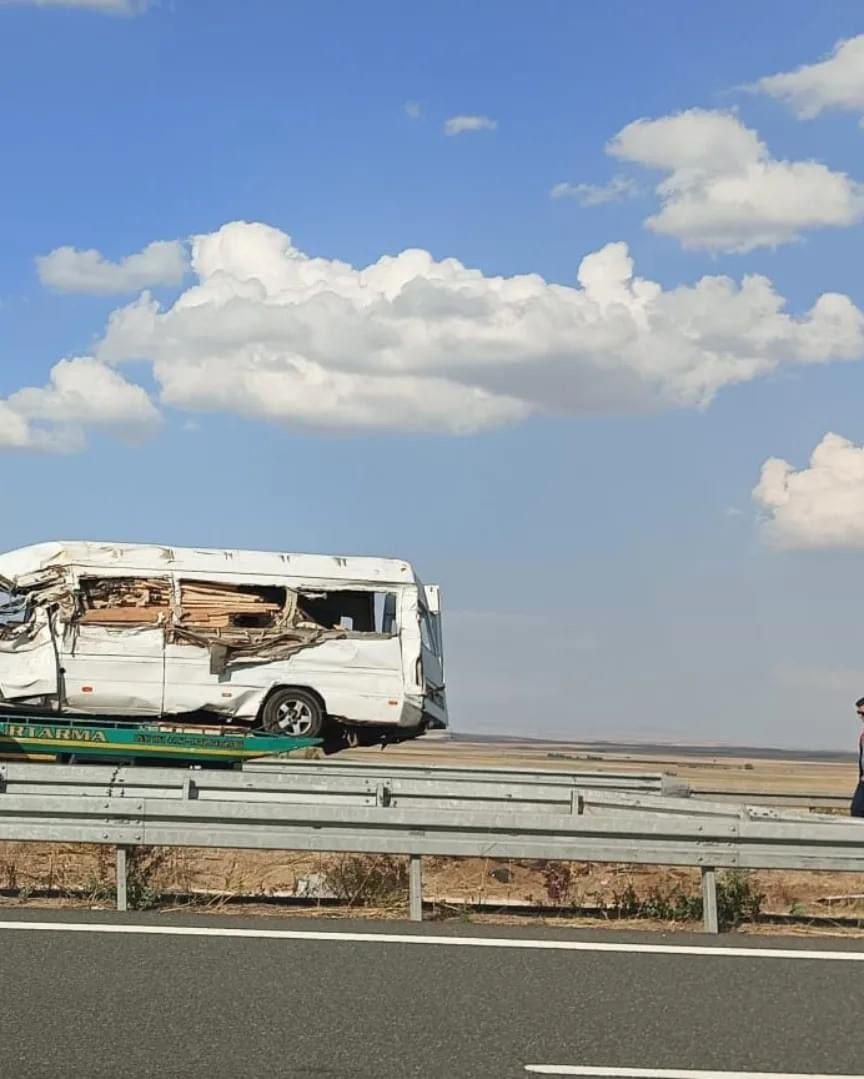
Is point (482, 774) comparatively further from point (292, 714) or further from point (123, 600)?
point (123, 600)

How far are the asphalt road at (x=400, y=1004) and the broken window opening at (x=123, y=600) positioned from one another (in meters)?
10.6

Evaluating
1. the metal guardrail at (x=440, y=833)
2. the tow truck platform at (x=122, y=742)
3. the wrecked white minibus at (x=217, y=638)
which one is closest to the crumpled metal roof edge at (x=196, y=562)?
the wrecked white minibus at (x=217, y=638)

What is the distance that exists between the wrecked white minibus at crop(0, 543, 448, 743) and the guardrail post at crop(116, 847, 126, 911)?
9993 millimetres

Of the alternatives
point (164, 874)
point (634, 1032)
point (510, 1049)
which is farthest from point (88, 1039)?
point (164, 874)

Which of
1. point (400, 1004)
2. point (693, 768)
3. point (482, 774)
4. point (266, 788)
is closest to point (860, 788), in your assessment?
point (482, 774)

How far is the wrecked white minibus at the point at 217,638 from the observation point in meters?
18.7

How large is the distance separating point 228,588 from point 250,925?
11.2 meters

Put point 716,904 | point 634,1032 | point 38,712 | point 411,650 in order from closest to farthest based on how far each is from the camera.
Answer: point 634,1032, point 716,904, point 38,712, point 411,650

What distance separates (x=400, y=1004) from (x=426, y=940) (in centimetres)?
156

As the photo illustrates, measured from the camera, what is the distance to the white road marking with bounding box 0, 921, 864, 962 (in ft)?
26.0

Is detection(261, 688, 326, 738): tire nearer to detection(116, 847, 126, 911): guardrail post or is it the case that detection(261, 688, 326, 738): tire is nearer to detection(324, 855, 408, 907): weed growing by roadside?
detection(324, 855, 408, 907): weed growing by roadside

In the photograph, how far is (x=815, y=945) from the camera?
27.1 ft

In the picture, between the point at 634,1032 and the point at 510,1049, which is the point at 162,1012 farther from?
the point at 634,1032

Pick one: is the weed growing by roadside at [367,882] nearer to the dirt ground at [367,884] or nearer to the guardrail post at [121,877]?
the dirt ground at [367,884]
